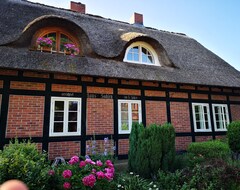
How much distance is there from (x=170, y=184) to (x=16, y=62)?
5.13 metres


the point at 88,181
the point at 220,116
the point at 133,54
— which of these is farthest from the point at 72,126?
the point at 220,116

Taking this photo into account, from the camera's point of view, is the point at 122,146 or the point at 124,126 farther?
the point at 124,126

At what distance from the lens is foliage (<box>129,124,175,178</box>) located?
4605mm

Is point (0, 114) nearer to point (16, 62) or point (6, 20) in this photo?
point (16, 62)

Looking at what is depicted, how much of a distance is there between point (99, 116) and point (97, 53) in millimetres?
2321

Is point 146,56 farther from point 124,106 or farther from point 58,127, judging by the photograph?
point 58,127

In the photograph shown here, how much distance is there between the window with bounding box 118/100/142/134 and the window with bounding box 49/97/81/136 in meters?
1.55

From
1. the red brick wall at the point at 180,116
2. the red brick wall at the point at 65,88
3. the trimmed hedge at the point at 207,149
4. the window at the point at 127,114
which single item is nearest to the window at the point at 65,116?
the red brick wall at the point at 65,88

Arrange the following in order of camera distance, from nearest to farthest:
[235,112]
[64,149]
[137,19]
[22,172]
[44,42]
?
1. [22,172]
2. [64,149]
3. [44,42]
4. [235,112]
5. [137,19]

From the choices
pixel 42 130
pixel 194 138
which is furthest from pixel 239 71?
pixel 42 130

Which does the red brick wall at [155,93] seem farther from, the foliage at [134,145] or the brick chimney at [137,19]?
the brick chimney at [137,19]

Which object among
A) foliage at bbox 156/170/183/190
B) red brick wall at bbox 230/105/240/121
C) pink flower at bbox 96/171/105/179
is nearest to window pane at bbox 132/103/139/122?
foliage at bbox 156/170/183/190

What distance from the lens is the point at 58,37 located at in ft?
22.1

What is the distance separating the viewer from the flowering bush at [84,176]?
2.91 metres
